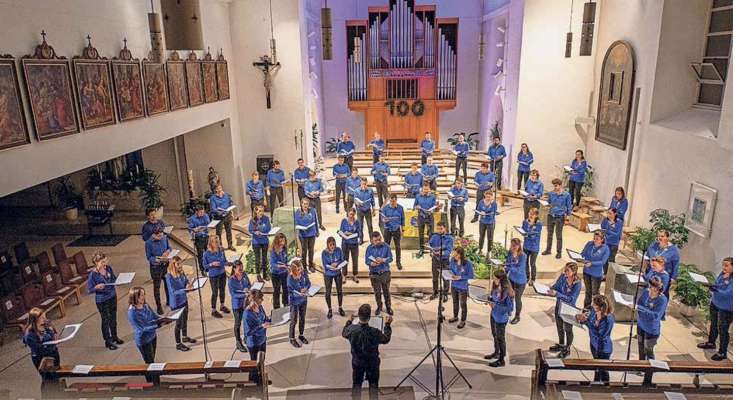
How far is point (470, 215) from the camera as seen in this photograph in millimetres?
13344

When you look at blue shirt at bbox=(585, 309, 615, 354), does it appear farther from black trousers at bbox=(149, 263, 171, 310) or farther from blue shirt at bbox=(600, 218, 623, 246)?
black trousers at bbox=(149, 263, 171, 310)

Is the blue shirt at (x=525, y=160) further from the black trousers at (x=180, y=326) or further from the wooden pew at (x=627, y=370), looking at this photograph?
the black trousers at (x=180, y=326)

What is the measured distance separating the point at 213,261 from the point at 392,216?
3375 millimetres

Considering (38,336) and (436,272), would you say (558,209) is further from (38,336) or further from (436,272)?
(38,336)

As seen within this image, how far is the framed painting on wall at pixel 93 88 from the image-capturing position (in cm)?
757

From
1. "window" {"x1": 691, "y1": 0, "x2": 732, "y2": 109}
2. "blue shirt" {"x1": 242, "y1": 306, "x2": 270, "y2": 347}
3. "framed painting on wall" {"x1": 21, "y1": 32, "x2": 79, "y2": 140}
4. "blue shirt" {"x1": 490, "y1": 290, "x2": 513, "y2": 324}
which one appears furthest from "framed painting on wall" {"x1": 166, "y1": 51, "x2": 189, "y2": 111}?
"window" {"x1": 691, "y1": 0, "x2": 732, "y2": 109}

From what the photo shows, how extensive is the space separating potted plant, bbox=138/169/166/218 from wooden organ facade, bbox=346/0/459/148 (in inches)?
310

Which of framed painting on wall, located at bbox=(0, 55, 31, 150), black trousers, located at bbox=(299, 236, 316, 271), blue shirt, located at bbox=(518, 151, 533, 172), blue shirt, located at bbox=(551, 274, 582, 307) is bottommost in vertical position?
black trousers, located at bbox=(299, 236, 316, 271)

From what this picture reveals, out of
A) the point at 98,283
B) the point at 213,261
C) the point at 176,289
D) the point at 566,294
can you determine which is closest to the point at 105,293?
the point at 98,283

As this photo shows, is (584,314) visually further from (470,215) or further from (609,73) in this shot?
(609,73)

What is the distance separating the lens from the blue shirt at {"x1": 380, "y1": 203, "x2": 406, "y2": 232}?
31.9ft

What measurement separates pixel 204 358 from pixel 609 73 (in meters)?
11.1

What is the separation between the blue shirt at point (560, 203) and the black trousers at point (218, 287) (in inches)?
247

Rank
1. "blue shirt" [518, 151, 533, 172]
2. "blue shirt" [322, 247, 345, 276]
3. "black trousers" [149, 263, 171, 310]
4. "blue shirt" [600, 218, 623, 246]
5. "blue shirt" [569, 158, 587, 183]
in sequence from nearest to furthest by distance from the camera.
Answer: "blue shirt" [322, 247, 345, 276]
"black trousers" [149, 263, 171, 310]
"blue shirt" [600, 218, 623, 246]
"blue shirt" [569, 158, 587, 183]
"blue shirt" [518, 151, 533, 172]
